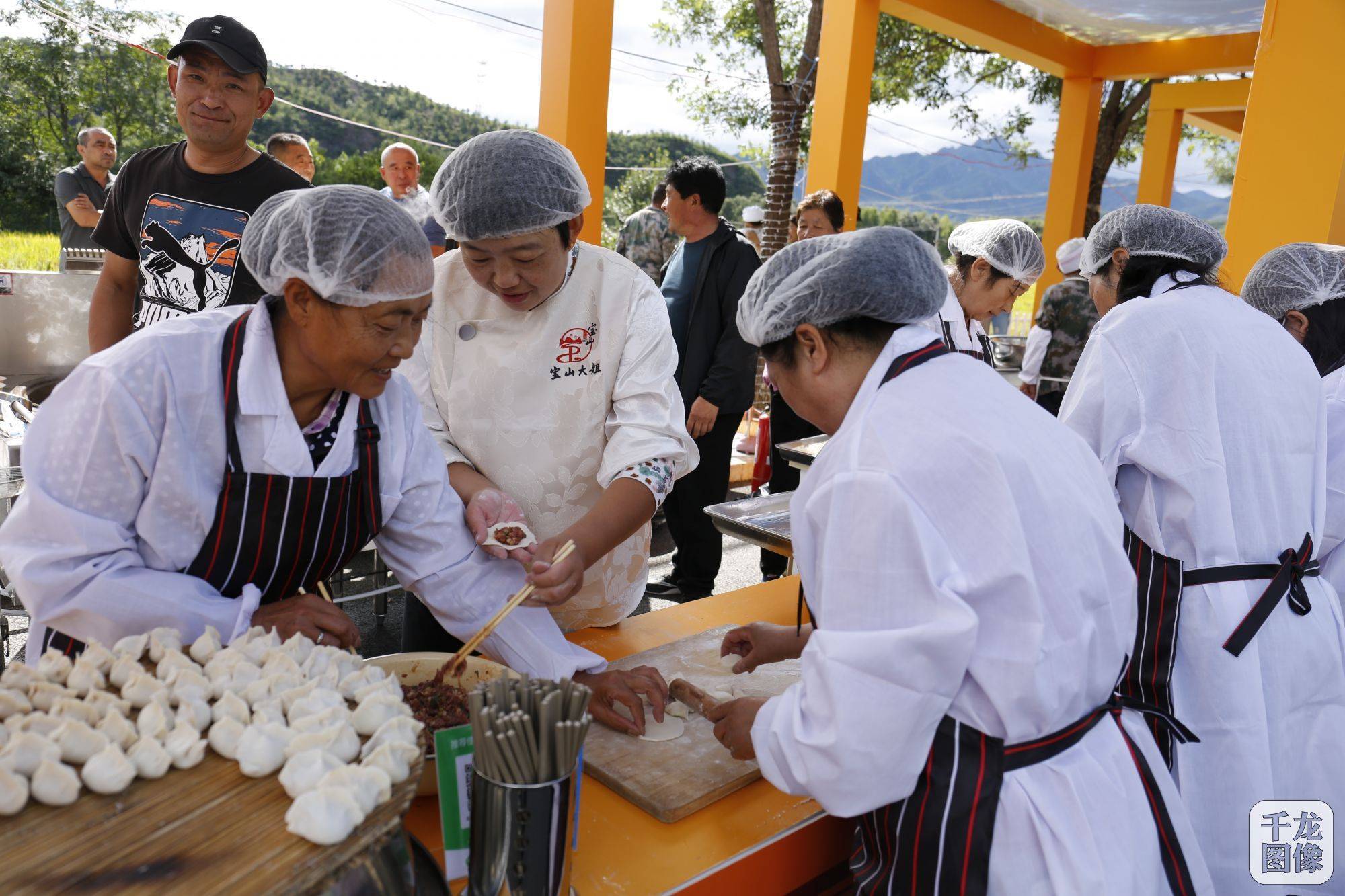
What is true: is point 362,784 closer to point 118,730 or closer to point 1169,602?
point 118,730

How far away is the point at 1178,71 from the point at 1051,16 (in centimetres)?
190

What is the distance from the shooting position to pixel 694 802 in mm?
1533

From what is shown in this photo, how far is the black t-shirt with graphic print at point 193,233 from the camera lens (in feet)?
9.36

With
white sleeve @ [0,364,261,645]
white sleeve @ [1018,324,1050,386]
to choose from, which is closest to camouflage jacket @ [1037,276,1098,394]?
white sleeve @ [1018,324,1050,386]

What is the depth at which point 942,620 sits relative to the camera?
1238mm

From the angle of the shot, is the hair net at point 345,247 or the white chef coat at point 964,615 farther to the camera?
the hair net at point 345,247

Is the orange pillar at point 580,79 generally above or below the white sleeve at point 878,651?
above

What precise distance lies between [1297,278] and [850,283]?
88.9 inches

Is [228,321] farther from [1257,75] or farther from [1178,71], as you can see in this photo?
[1178,71]

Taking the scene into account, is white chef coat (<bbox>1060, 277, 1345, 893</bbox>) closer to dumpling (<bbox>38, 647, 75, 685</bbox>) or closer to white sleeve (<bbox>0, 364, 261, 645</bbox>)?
white sleeve (<bbox>0, 364, 261, 645</bbox>)

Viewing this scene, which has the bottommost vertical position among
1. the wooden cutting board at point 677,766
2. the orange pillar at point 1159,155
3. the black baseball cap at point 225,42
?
the wooden cutting board at point 677,766

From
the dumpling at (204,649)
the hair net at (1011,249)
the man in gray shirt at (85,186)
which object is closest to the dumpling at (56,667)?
the dumpling at (204,649)

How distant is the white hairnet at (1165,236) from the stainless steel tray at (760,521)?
4.12 feet

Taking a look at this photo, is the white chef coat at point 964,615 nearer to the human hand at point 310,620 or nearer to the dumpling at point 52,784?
the human hand at point 310,620
